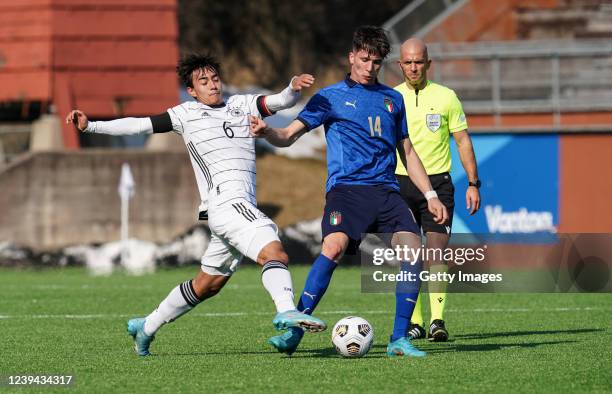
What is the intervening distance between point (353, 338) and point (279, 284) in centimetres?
64

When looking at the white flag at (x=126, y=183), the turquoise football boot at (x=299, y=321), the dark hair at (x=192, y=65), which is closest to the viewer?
the turquoise football boot at (x=299, y=321)

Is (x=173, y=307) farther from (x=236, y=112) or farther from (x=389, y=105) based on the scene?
(x=389, y=105)

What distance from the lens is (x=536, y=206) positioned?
18531 millimetres

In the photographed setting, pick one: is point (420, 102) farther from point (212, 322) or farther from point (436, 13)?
point (436, 13)

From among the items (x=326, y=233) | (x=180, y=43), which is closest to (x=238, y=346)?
(x=326, y=233)

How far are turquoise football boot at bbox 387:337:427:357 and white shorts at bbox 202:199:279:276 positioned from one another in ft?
3.34

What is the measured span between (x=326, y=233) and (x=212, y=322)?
122 inches

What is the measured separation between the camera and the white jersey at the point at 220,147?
853 centimetres

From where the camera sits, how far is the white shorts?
8297mm

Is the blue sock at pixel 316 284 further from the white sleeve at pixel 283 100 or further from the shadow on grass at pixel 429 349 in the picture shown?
the white sleeve at pixel 283 100

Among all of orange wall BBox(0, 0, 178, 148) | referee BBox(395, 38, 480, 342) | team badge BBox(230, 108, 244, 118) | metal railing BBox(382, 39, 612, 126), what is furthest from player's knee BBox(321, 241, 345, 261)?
orange wall BBox(0, 0, 178, 148)

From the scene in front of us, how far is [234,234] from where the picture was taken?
8336 mm

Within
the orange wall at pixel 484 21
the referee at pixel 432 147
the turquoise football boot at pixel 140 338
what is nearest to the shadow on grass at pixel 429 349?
the turquoise football boot at pixel 140 338

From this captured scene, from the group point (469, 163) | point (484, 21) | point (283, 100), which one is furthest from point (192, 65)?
point (484, 21)
